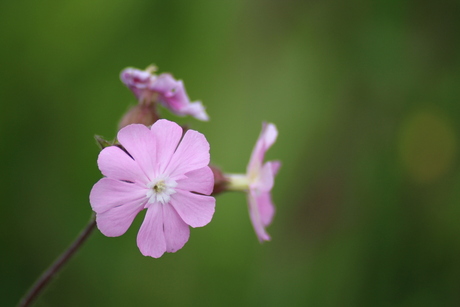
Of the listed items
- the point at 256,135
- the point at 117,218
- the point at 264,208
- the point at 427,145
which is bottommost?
the point at 117,218

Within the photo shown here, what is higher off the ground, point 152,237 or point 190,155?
point 190,155

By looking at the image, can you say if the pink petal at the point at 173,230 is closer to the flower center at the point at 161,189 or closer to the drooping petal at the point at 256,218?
the flower center at the point at 161,189

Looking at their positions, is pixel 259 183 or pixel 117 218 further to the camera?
pixel 259 183

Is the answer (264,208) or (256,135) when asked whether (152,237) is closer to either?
(264,208)

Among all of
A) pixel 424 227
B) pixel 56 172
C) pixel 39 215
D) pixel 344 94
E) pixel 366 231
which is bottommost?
pixel 39 215

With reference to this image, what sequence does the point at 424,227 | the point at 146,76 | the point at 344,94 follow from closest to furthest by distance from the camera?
the point at 146,76 < the point at 424,227 < the point at 344,94

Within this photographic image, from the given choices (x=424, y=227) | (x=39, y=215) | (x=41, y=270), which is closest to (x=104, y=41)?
(x=39, y=215)

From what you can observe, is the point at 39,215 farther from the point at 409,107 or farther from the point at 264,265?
the point at 409,107

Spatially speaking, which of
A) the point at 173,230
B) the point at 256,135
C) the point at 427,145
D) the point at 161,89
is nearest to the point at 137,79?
the point at 161,89
